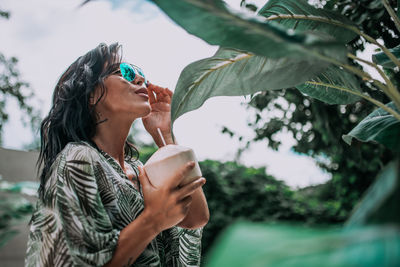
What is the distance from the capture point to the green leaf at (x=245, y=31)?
0.48 meters

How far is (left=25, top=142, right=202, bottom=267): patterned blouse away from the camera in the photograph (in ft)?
2.99

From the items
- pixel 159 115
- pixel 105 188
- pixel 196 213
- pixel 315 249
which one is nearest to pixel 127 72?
pixel 159 115

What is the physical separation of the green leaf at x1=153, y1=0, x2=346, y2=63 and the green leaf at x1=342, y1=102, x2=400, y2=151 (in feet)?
1.38

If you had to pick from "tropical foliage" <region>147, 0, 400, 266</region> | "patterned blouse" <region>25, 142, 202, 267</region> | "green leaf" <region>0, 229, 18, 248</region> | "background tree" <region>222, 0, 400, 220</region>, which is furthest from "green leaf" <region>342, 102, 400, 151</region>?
"green leaf" <region>0, 229, 18, 248</region>

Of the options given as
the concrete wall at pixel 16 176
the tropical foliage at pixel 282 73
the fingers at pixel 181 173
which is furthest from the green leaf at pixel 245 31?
the concrete wall at pixel 16 176

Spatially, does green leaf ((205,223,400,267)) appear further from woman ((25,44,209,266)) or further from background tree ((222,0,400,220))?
background tree ((222,0,400,220))

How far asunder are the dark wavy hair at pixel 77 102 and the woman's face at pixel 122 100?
0.07ft

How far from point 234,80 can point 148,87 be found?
0.61 metres

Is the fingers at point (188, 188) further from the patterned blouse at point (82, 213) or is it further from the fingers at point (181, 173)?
the patterned blouse at point (82, 213)

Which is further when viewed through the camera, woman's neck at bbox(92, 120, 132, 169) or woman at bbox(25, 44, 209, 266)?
woman's neck at bbox(92, 120, 132, 169)

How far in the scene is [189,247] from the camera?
134 cm

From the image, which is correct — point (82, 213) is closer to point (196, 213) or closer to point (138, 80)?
point (196, 213)

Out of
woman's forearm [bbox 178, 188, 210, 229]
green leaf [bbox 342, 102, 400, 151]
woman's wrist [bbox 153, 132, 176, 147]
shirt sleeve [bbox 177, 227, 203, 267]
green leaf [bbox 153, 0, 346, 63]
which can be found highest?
green leaf [bbox 153, 0, 346, 63]

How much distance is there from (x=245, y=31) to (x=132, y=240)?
0.69 meters
